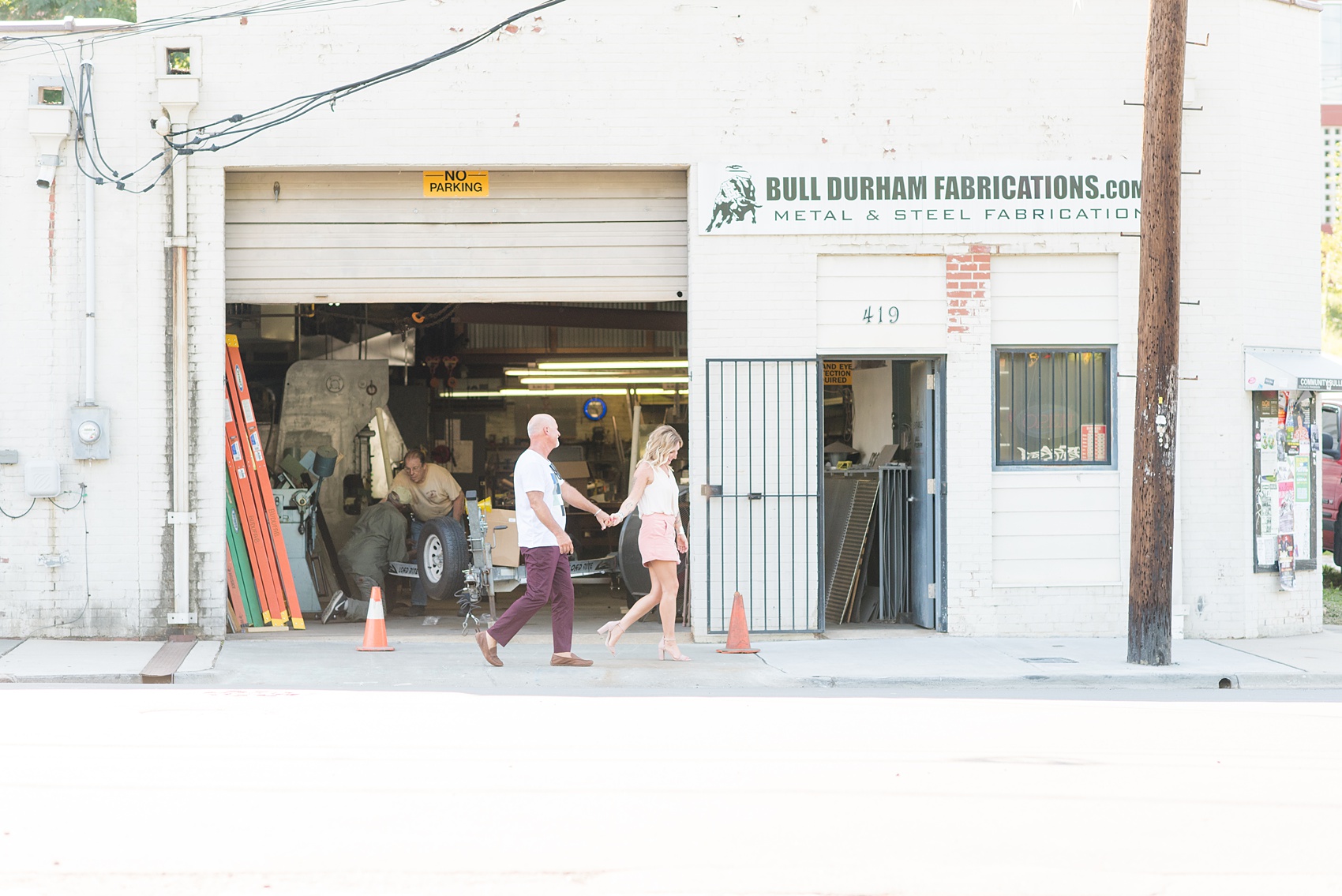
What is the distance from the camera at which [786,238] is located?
11.6 m

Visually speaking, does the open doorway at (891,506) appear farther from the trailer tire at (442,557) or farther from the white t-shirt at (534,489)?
the trailer tire at (442,557)

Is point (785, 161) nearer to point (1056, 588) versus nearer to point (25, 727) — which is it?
Result: point (1056, 588)

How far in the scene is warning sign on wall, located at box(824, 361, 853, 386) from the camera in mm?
13656

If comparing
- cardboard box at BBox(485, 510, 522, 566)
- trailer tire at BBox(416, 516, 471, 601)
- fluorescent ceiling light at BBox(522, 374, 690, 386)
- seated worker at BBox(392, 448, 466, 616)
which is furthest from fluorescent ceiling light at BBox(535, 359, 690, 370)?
cardboard box at BBox(485, 510, 522, 566)

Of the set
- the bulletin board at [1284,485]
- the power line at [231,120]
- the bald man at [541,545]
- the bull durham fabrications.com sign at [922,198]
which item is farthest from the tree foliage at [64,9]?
the bulletin board at [1284,485]

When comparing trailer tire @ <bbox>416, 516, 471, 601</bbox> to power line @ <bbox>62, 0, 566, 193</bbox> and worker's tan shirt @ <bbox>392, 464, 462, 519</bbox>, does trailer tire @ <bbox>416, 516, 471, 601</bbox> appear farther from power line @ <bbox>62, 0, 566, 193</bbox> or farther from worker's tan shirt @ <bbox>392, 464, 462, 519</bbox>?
power line @ <bbox>62, 0, 566, 193</bbox>

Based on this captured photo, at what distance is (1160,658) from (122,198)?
9.56m

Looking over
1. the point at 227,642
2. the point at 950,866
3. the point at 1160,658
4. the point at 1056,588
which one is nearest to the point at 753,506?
the point at 1056,588

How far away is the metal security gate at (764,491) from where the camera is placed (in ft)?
37.9

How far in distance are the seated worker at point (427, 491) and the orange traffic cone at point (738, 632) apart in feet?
12.6

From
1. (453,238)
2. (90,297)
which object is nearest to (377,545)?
(453,238)

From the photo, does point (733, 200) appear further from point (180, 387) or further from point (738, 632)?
point (180, 387)

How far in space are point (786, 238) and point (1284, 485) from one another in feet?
17.2

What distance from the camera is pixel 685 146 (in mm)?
11500
